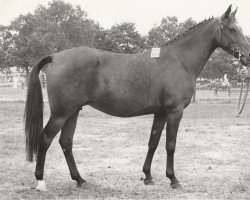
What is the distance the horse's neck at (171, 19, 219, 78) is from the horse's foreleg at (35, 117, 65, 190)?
7.03 feet

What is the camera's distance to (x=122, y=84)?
561 centimetres

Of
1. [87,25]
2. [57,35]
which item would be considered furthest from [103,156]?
[87,25]

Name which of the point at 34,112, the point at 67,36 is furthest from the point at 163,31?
the point at 34,112

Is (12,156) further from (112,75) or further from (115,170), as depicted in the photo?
(112,75)

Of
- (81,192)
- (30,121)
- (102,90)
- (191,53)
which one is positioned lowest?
(81,192)

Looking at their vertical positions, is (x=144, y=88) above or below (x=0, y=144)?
above

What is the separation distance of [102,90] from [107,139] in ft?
16.5

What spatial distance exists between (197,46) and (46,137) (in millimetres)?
2732

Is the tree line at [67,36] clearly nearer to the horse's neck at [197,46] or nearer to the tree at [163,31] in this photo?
the tree at [163,31]

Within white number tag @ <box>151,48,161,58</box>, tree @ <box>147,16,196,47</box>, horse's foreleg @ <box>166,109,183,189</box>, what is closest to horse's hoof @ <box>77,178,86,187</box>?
horse's foreleg @ <box>166,109,183,189</box>

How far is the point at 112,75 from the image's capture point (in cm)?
559

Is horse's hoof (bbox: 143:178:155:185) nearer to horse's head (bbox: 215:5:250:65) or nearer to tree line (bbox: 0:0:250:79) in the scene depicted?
horse's head (bbox: 215:5:250:65)

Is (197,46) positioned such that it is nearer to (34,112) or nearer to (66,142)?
(66,142)

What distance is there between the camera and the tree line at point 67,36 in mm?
56938
